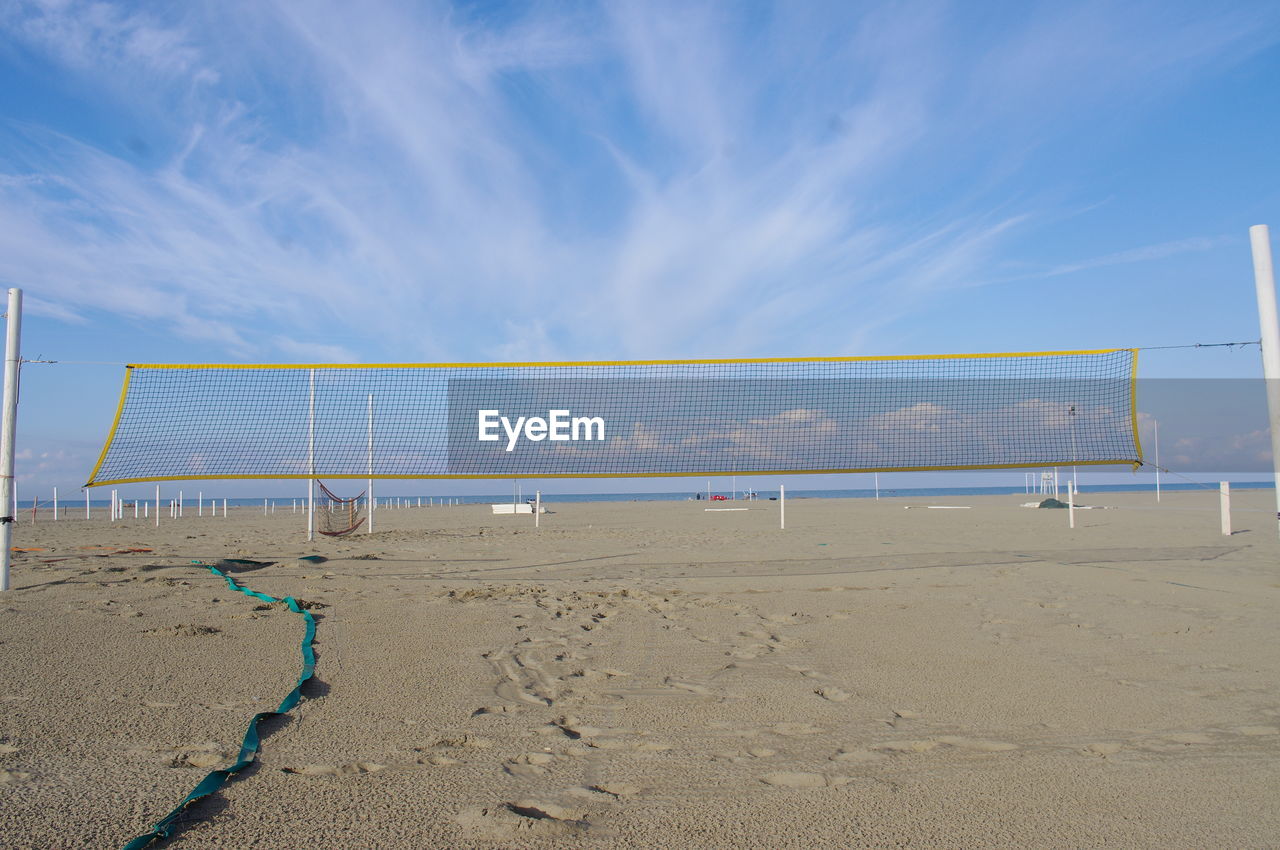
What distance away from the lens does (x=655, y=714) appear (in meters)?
3.57

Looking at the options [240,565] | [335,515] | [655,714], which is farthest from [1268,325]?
[335,515]

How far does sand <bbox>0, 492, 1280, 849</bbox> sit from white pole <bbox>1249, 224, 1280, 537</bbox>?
4.98 feet

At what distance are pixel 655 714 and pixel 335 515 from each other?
16.6m

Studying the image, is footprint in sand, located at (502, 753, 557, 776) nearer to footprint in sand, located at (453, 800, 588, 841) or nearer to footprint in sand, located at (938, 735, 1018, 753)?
footprint in sand, located at (453, 800, 588, 841)

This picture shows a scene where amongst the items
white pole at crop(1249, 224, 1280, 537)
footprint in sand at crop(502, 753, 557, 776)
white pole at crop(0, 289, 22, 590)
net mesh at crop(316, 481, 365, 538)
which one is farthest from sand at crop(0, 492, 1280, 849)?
net mesh at crop(316, 481, 365, 538)

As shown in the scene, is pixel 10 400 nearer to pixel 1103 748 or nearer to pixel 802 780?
pixel 802 780

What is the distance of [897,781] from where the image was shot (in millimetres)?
2779

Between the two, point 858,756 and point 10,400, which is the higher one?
point 10,400

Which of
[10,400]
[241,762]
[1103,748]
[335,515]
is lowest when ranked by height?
[1103,748]

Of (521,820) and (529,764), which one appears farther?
(529,764)

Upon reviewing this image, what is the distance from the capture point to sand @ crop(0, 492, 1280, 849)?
2.44 metres

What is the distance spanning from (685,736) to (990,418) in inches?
299

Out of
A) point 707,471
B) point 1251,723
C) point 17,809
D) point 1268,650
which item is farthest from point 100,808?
point 707,471

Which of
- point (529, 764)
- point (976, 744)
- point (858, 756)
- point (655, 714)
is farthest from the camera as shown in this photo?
point (655, 714)
